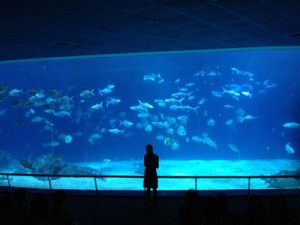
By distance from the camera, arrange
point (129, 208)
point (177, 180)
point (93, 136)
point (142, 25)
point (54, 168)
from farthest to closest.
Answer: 1. point (93, 136)
2. point (54, 168)
3. point (177, 180)
4. point (142, 25)
5. point (129, 208)

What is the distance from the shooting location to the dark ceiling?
17.6ft

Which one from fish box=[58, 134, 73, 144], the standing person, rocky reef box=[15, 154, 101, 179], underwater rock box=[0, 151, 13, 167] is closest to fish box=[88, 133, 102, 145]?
fish box=[58, 134, 73, 144]

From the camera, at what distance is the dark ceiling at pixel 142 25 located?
5.35m

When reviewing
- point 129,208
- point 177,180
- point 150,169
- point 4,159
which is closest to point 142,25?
point 150,169

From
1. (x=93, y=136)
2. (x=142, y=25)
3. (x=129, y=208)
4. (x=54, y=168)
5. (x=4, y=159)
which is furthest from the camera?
(x=4, y=159)

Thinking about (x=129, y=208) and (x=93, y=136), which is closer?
(x=129, y=208)

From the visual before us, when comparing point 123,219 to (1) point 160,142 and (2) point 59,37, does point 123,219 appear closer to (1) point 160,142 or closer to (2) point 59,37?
(2) point 59,37

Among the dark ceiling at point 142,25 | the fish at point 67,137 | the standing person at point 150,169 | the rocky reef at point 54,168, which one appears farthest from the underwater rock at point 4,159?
the standing person at point 150,169

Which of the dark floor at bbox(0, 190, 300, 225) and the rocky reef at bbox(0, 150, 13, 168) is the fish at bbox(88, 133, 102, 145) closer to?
the rocky reef at bbox(0, 150, 13, 168)

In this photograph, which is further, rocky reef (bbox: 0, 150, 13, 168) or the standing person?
rocky reef (bbox: 0, 150, 13, 168)

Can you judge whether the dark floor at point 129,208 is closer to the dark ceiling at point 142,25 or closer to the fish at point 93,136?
the dark ceiling at point 142,25

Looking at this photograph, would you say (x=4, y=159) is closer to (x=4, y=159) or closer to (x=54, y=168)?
(x=4, y=159)

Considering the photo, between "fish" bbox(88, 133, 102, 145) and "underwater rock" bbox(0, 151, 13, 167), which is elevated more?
"fish" bbox(88, 133, 102, 145)

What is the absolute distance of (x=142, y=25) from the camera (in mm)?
6703
